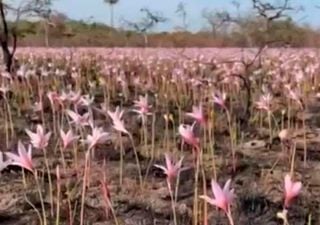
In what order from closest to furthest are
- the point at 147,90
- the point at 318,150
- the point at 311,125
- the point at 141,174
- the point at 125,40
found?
the point at 141,174
the point at 318,150
the point at 311,125
the point at 147,90
the point at 125,40

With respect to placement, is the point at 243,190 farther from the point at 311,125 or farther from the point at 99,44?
the point at 99,44

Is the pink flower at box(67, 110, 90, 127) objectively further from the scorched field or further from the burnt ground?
the burnt ground

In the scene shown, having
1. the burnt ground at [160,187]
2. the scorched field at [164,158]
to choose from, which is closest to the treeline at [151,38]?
the scorched field at [164,158]

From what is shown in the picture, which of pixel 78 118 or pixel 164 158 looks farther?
pixel 164 158

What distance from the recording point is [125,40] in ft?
78.5

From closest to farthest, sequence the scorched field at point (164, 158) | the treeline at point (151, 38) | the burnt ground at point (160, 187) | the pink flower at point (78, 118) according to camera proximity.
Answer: the scorched field at point (164, 158) → the pink flower at point (78, 118) → the burnt ground at point (160, 187) → the treeline at point (151, 38)

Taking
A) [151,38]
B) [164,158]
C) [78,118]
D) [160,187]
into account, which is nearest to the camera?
[78,118]

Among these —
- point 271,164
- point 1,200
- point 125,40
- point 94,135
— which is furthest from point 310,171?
point 125,40

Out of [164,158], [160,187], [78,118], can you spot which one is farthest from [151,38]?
[78,118]

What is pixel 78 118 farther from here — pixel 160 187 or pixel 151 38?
pixel 151 38

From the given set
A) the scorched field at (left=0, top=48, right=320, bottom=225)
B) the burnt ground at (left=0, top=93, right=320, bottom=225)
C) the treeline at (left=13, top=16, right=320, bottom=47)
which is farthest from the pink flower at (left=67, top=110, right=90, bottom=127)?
the treeline at (left=13, top=16, right=320, bottom=47)

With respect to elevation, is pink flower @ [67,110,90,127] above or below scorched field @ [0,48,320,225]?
above

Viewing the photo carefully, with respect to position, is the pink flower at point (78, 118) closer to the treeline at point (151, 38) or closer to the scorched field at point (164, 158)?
the scorched field at point (164, 158)

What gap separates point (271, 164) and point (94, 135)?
2.37m
